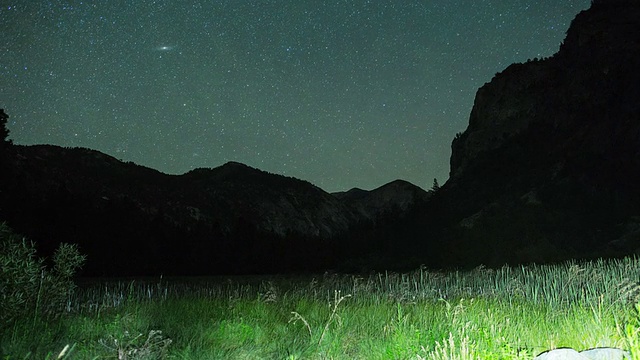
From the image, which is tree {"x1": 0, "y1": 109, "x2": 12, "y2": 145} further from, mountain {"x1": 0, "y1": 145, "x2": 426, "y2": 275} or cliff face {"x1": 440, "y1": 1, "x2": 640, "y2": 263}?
cliff face {"x1": 440, "y1": 1, "x2": 640, "y2": 263}

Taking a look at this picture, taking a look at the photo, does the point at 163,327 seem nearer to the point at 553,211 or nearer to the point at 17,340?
the point at 17,340

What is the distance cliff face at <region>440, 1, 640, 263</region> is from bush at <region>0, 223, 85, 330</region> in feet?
85.8

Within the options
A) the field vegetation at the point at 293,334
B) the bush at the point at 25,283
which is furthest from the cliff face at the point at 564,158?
the bush at the point at 25,283

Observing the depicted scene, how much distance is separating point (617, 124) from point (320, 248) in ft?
95.1

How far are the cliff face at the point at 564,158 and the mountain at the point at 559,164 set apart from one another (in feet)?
0.37

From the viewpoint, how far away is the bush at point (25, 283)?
7.06 m

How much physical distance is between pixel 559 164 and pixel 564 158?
1.04m

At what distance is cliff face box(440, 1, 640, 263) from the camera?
122 feet

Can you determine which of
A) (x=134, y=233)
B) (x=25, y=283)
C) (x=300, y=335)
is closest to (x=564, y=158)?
(x=134, y=233)

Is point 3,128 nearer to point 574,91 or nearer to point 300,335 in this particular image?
point 300,335

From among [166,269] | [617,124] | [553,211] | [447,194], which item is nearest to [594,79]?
[617,124]

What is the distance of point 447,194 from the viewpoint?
68.2m

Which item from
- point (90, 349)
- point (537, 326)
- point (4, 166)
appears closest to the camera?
point (90, 349)

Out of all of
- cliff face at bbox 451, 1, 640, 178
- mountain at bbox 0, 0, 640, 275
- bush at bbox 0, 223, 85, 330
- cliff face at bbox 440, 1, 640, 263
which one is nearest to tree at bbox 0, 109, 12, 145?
mountain at bbox 0, 0, 640, 275
